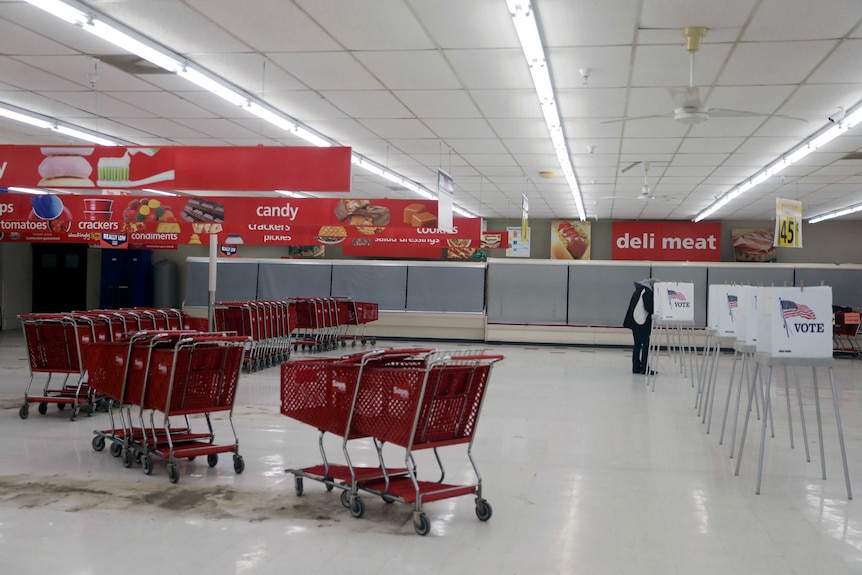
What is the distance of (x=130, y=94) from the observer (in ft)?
33.2

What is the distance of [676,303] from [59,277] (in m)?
18.9

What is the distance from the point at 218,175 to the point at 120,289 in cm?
1767

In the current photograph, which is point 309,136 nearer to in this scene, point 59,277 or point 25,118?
point 25,118

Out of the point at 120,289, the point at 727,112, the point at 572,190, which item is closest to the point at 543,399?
the point at 727,112

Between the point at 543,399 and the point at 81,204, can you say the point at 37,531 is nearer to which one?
the point at 543,399

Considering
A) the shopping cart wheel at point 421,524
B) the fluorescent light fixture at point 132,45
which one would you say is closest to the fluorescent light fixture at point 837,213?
the fluorescent light fixture at point 132,45

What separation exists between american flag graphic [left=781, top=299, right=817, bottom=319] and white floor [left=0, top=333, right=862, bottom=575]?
4.11ft

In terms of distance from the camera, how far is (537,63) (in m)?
7.69

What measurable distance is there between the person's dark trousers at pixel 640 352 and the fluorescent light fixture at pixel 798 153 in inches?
147

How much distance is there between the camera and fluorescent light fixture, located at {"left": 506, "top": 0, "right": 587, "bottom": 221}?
6254 millimetres

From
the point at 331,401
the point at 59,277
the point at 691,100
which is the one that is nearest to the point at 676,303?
the point at 691,100

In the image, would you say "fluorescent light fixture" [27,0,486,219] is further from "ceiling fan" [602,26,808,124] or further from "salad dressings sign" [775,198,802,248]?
"salad dressings sign" [775,198,802,248]

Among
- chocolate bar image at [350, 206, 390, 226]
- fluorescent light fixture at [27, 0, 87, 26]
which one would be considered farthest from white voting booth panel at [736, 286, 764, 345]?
chocolate bar image at [350, 206, 390, 226]

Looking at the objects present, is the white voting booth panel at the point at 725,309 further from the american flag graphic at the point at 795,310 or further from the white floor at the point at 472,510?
the american flag graphic at the point at 795,310
